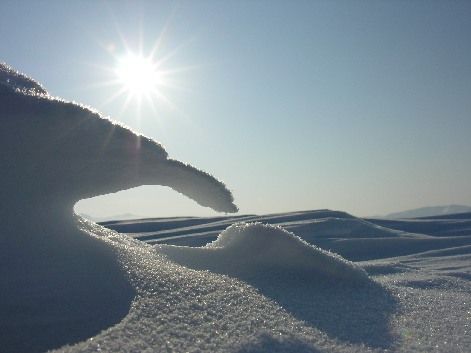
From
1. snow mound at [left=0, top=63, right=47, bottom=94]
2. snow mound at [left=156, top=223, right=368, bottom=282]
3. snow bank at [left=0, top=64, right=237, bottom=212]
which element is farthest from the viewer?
snow mound at [left=156, top=223, right=368, bottom=282]

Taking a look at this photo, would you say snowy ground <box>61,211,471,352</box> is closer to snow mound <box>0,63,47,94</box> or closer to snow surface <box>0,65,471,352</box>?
snow surface <box>0,65,471,352</box>

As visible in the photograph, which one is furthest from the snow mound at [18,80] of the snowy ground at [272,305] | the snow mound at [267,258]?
the snow mound at [267,258]

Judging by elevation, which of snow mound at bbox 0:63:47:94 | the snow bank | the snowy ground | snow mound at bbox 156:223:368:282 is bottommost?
the snowy ground

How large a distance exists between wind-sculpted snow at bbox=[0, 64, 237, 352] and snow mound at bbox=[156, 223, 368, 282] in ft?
1.92

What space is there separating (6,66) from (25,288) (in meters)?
1.66

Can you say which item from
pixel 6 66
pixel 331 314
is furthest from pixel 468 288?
pixel 6 66

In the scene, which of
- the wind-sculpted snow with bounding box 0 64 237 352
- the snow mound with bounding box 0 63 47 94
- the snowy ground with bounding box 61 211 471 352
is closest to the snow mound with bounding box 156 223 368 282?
the snowy ground with bounding box 61 211 471 352

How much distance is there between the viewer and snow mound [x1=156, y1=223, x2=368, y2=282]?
3176 millimetres

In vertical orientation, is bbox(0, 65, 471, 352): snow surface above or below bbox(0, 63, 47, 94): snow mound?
below

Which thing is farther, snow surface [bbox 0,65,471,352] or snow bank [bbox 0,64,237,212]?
snow bank [bbox 0,64,237,212]

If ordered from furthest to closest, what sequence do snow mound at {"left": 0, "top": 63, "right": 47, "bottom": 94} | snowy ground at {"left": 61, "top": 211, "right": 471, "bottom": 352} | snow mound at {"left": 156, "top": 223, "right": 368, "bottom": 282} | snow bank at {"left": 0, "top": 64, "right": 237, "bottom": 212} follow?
snow mound at {"left": 156, "top": 223, "right": 368, "bottom": 282} < snow mound at {"left": 0, "top": 63, "right": 47, "bottom": 94} < snow bank at {"left": 0, "top": 64, "right": 237, "bottom": 212} < snowy ground at {"left": 61, "top": 211, "right": 471, "bottom": 352}

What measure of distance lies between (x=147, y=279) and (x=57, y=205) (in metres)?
0.77

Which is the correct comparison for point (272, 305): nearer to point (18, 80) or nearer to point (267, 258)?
point (267, 258)

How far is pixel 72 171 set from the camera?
275 centimetres
